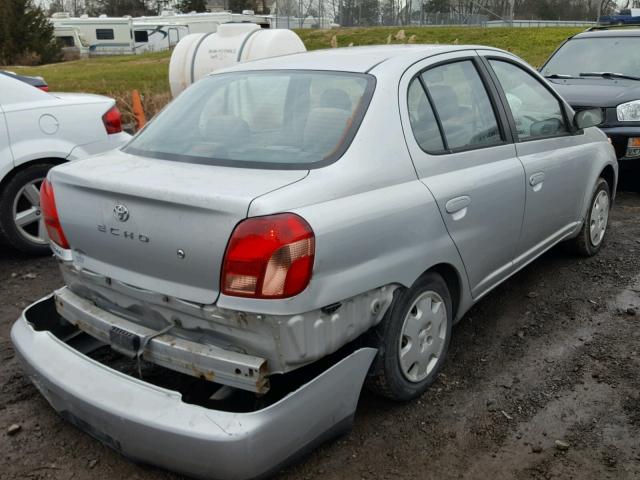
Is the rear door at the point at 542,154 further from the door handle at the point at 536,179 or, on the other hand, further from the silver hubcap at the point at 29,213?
the silver hubcap at the point at 29,213

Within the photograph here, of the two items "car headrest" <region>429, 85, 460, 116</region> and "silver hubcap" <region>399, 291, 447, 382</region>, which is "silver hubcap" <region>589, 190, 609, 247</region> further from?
"silver hubcap" <region>399, 291, 447, 382</region>

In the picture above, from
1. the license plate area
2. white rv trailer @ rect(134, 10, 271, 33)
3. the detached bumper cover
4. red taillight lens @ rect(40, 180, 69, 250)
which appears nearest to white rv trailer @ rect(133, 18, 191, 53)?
white rv trailer @ rect(134, 10, 271, 33)

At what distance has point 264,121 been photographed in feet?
9.89

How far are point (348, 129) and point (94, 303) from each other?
1388 mm

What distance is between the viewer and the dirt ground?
8.99 ft

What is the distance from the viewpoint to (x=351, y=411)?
269cm

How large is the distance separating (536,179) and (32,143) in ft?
12.7

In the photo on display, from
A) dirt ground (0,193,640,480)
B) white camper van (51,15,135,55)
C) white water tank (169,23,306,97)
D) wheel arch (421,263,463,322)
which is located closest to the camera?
dirt ground (0,193,640,480)

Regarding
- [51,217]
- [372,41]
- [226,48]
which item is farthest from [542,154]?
[372,41]

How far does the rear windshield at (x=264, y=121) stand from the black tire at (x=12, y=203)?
2261 millimetres

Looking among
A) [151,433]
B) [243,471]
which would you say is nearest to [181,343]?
[151,433]

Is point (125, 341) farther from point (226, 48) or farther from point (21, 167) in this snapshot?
point (226, 48)

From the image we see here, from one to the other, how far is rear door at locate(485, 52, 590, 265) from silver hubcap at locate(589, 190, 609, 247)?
0.41 metres

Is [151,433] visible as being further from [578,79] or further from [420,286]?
[578,79]
